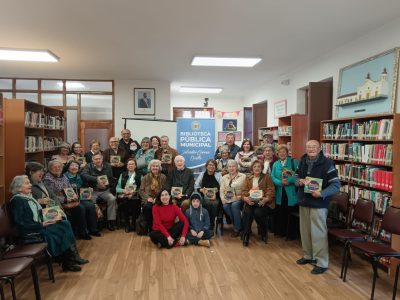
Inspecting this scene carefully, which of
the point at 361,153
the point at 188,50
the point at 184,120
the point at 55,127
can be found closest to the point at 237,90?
the point at 184,120

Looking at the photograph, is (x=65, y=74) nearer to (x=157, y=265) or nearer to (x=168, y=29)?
(x=168, y=29)

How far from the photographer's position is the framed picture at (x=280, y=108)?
7.86 meters

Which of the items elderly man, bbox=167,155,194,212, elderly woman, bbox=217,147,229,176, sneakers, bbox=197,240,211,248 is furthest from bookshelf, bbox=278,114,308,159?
sneakers, bbox=197,240,211,248

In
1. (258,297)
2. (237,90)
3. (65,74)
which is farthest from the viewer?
(237,90)

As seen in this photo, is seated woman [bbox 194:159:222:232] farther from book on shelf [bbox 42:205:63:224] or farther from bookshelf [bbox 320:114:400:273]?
book on shelf [bbox 42:205:63:224]

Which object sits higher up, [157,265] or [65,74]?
[65,74]

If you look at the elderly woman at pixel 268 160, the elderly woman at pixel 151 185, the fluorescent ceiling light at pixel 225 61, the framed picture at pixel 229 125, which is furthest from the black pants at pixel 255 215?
the framed picture at pixel 229 125

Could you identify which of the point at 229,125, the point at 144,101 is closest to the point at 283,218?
the point at 144,101

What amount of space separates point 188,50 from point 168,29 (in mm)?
1110

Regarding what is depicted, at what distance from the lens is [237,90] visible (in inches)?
415

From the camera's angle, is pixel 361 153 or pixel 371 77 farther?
pixel 371 77

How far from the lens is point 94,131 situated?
8750 mm

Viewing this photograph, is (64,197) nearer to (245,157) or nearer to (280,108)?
(245,157)

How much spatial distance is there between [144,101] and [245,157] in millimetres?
4160
